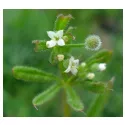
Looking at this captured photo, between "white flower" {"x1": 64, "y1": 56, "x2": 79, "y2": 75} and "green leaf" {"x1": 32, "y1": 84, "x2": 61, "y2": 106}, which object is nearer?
"white flower" {"x1": 64, "y1": 56, "x2": 79, "y2": 75}

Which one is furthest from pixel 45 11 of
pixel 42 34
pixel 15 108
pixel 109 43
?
pixel 15 108

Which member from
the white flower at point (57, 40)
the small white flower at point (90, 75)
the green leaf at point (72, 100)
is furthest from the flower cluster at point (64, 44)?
the green leaf at point (72, 100)

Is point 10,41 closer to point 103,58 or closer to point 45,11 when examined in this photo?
point 45,11

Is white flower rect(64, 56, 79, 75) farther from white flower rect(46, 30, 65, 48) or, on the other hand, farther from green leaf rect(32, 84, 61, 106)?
green leaf rect(32, 84, 61, 106)

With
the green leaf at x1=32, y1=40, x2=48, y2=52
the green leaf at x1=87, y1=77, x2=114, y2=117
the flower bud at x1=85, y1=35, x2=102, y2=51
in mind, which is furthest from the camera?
the green leaf at x1=87, y1=77, x2=114, y2=117

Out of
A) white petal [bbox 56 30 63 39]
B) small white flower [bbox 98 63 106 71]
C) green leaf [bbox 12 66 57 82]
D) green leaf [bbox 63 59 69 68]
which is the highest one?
white petal [bbox 56 30 63 39]

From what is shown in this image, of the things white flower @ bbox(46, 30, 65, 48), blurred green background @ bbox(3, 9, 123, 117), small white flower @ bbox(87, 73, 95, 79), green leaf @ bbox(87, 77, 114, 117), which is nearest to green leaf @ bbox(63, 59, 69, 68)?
white flower @ bbox(46, 30, 65, 48)

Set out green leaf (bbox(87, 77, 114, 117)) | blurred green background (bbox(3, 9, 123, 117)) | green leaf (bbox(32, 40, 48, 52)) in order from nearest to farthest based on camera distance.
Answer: green leaf (bbox(32, 40, 48, 52)) < green leaf (bbox(87, 77, 114, 117)) < blurred green background (bbox(3, 9, 123, 117))
